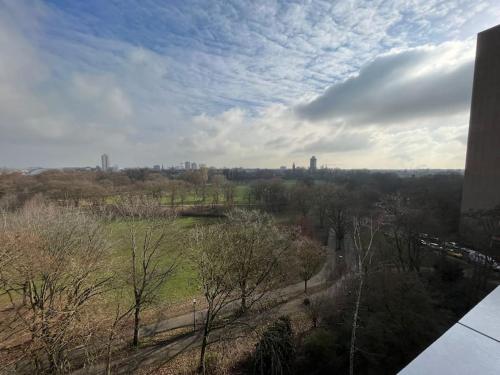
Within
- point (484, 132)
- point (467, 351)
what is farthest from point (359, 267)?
point (484, 132)

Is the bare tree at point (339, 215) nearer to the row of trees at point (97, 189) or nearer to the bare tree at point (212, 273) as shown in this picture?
the bare tree at point (212, 273)

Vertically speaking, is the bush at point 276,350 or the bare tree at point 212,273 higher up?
the bare tree at point 212,273

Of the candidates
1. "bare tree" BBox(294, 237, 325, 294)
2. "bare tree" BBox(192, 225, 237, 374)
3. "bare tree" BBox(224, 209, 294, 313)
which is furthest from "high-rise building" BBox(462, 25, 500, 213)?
"bare tree" BBox(192, 225, 237, 374)

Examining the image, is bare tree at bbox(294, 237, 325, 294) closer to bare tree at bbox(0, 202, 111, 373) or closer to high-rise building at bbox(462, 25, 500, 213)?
bare tree at bbox(0, 202, 111, 373)

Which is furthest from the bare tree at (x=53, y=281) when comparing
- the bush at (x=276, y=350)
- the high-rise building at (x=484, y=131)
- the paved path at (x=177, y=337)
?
the high-rise building at (x=484, y=131)

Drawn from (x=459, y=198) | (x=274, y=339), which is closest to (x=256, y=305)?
(x=274, y=339)

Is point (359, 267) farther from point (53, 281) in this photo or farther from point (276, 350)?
point (53, 281)
